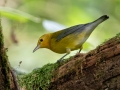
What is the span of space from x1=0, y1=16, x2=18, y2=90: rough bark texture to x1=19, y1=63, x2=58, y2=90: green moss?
401mm

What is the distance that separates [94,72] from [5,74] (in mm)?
698

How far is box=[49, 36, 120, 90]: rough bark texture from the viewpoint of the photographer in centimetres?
231

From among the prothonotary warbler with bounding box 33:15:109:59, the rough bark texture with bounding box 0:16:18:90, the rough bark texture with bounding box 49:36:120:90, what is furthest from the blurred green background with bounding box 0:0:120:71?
the rough bark texture with bounding box 0:16:18:90

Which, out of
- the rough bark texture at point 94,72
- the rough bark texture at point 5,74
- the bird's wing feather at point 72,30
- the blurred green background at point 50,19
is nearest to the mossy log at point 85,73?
the rough bark texture at point 94,72

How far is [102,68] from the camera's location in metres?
2.38

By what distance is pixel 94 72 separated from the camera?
7.89 feet

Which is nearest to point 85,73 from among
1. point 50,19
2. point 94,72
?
point 94,72

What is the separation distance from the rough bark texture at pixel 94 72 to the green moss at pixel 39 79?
0.23ft

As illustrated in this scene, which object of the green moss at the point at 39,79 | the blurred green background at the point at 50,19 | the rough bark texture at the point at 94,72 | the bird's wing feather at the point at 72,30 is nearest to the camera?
the rough bark texture at the point at 94,72

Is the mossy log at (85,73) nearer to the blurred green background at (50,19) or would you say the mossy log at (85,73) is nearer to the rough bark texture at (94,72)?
the rough bark texture at (94,72)

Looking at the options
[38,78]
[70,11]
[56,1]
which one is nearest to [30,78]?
[38,78]

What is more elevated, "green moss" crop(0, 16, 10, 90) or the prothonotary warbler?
the prothonotary warbler

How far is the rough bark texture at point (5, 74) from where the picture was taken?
210cm

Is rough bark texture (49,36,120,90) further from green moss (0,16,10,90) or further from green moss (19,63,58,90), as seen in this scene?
green moss (0,16,10,90)
